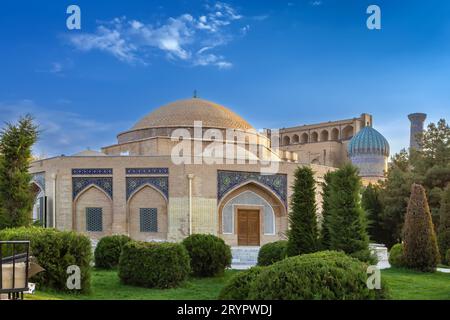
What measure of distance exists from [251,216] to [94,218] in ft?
20.5

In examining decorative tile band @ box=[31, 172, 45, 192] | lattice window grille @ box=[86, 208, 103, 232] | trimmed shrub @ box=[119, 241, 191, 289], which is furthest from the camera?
decorative tile band @ box=[31, 172, 45, 192]

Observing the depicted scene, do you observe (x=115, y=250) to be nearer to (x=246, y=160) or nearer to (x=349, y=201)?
(x=349, y=201)

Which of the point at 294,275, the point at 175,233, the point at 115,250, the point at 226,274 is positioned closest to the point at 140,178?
the point at 175,233

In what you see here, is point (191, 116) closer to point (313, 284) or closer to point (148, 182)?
point (148, 182)

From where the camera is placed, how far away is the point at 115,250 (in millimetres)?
13039

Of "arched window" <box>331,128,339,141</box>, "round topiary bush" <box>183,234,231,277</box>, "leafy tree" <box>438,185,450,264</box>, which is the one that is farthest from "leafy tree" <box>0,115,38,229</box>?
"arched window" <box>331,128,339,141</box>

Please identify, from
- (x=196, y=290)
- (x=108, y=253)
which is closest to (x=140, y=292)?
(x=196, y=290)

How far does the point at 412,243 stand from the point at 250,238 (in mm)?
7978

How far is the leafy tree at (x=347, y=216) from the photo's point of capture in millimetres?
10508

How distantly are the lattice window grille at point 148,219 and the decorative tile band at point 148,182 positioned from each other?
32.3 inches

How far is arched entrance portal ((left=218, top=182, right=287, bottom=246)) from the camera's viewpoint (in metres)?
20.1


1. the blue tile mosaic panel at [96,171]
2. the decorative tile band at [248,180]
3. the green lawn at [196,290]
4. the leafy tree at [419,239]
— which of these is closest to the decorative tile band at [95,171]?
the blue tile mosaic panel at [96,171]

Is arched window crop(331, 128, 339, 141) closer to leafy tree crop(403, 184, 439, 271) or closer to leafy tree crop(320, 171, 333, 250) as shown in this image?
leafy tree crop(403, 184, 439, 271)

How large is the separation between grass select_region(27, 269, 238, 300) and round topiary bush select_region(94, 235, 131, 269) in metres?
1.91
